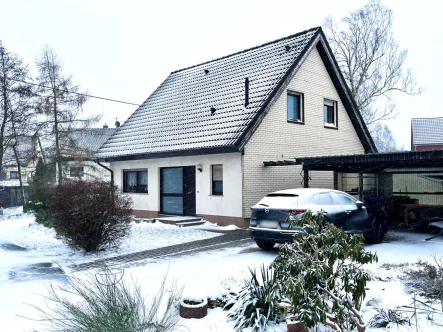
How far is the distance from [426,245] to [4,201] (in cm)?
3496

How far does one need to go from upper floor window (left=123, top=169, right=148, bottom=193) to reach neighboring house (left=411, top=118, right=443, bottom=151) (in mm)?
27663

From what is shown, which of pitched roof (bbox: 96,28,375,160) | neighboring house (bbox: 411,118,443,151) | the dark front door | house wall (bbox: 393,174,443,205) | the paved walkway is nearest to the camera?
the paved walkway

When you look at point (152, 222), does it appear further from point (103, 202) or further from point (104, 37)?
point (104, 37)

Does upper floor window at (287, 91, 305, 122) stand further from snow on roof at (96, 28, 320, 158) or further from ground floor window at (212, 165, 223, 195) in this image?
ground floor window at (212, 165, 223, 195)

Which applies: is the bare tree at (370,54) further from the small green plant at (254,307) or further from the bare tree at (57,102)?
the small green plant at (254,307)

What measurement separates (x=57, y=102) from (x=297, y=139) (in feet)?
43.6

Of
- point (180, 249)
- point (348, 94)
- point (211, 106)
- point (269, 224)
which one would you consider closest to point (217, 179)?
point (211, 106)

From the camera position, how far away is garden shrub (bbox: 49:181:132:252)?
10.3 metres

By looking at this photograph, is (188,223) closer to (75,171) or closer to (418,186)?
(75,171)

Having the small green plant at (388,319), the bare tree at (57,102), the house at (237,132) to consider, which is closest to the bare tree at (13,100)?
the bare tree at (57,102)

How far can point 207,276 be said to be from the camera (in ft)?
24.7

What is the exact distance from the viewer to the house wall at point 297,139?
14.9m

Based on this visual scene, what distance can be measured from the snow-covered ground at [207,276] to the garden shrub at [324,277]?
2.56 ft

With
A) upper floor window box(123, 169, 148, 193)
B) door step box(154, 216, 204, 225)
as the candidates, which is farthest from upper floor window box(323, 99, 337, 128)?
upper floor window box(123, 169, 148, 193)
